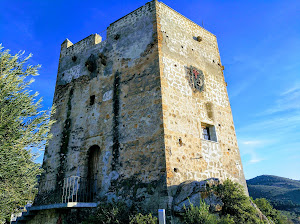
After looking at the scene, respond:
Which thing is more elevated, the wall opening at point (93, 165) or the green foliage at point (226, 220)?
the wall opening at point (93, 165)

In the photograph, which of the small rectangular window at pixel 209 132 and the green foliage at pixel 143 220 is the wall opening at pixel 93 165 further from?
the small rectangular window at pixel 209 132

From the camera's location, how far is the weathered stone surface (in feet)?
28.5

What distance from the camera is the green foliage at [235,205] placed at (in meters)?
9.25

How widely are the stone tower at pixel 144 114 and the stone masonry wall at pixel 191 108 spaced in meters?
0.04

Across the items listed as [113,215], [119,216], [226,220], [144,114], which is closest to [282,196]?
[226,220]

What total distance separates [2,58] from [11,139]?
11.4 feet

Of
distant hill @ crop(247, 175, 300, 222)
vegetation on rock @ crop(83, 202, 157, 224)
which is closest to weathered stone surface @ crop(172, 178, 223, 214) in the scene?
vegetation on rock @ crop(83, 202, 157, 224)

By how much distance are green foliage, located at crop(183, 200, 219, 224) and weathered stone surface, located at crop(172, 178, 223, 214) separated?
24 centimetres

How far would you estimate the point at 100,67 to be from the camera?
13352mm

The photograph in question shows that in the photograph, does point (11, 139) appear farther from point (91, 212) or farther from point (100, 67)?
point (100, 67)

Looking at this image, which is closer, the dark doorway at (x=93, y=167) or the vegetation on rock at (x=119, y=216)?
the vegetation on rock at (x=119, y=216)

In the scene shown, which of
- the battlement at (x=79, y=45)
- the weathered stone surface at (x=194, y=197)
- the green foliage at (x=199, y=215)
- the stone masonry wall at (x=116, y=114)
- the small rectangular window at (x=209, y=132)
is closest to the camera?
the green foliage at (x=199, y=215)

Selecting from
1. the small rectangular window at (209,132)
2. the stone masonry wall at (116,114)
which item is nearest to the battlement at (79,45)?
the stone masonry wall at (116,114)

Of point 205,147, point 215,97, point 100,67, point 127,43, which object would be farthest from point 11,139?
point 215,97
